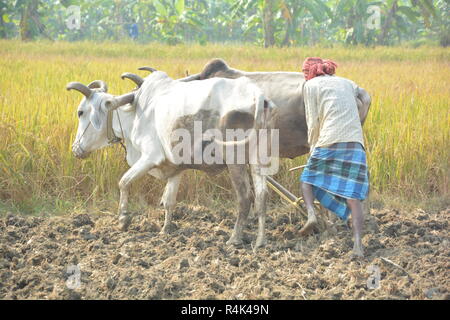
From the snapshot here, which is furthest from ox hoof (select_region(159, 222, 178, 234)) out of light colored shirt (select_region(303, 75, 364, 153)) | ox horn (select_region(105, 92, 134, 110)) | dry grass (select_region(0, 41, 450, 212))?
light colored shirt (select_region(303, 75, 364, 153))

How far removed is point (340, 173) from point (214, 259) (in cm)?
88

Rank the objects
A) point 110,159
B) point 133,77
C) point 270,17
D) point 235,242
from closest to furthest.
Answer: point 235,242 → point 133,77 → point 110,159 → point 270,17

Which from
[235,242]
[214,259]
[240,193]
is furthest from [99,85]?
[214,259]

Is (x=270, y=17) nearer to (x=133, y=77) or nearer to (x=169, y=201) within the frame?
(x=133, y=77)

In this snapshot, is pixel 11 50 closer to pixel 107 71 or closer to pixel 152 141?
pixel 107 71

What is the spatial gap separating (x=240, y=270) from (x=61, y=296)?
946mm

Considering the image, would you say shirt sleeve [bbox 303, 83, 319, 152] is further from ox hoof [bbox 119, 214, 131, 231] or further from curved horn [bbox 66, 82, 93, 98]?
curved horn [bbox 66, 82, 93, 98]

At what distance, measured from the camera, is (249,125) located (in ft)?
11.8

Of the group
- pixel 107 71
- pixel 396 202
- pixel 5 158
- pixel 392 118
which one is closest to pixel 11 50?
pixel 107 71

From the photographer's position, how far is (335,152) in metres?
3.60

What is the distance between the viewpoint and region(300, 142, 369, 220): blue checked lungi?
357 cm

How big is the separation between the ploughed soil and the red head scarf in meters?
1.01

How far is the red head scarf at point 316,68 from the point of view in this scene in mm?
3730

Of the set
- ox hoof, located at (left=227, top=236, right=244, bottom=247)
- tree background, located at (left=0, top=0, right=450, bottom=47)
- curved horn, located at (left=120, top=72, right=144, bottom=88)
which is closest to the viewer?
ox hoof, located at (left=227, top=236, right=244, bottom=247)
